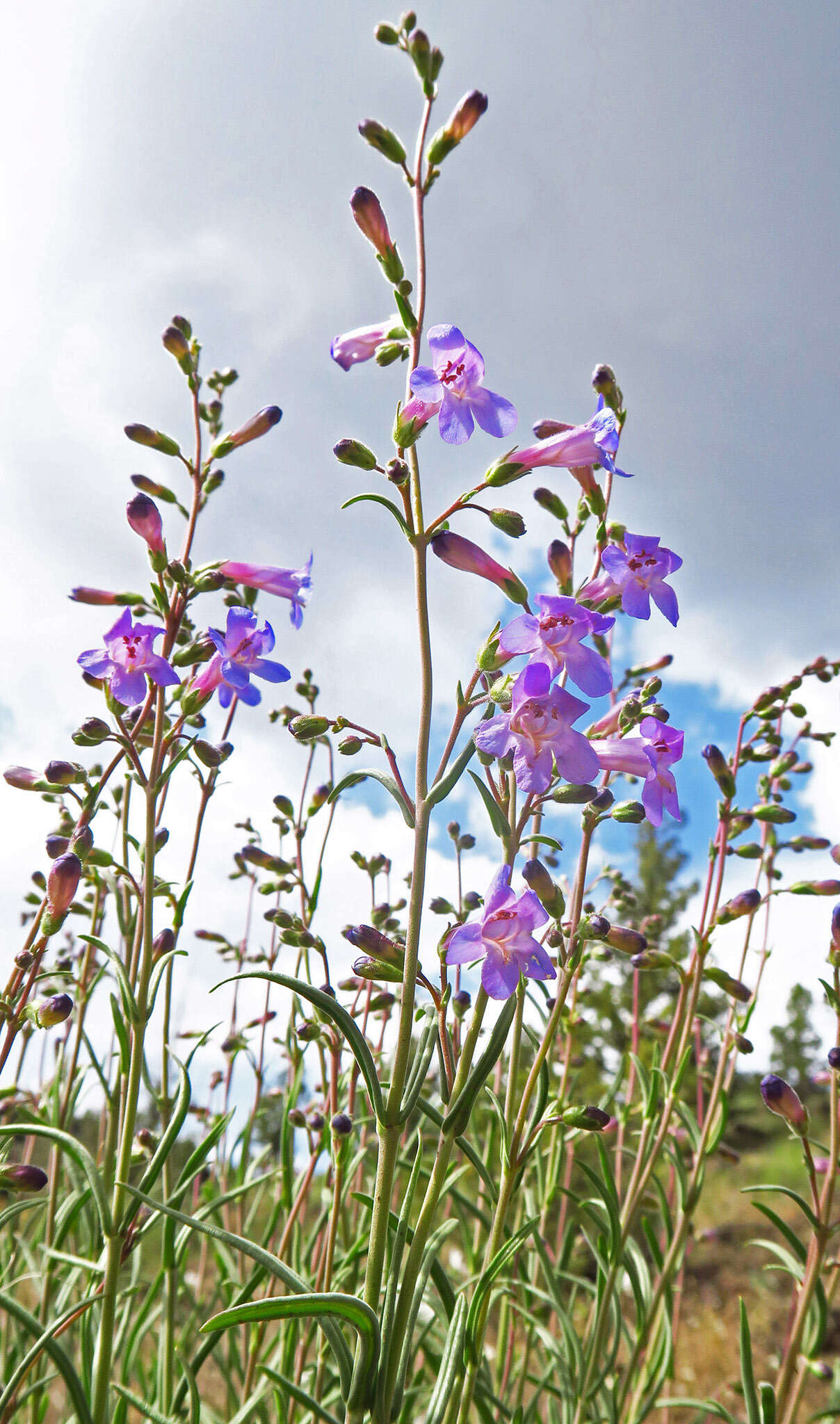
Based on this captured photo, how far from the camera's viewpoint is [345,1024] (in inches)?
57.2

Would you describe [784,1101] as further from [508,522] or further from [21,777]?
[21,777]

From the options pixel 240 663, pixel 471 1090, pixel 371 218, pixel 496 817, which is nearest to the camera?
pixel 471 1090

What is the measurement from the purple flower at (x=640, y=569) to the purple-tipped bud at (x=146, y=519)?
120cm

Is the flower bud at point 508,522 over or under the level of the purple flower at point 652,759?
over

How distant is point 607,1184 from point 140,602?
78.1 inches

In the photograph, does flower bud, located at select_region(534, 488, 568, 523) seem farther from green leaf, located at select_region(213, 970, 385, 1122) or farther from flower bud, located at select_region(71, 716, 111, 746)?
green leaf, located at select_region(213, 970, 385, 1122)

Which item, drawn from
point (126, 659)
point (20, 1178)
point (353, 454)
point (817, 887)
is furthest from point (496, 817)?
point (817, 887)

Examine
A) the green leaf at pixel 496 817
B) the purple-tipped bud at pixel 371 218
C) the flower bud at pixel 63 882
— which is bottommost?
the flower bud at pixel 63 882

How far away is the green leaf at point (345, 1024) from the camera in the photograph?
1416 millimetres

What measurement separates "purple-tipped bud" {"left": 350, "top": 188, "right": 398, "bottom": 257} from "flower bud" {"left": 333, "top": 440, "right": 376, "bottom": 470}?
0.48 m

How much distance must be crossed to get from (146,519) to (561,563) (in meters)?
1.08

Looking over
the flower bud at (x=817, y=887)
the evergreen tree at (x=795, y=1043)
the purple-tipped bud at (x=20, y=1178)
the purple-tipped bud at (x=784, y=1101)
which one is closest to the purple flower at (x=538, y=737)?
the purple-tipped bud at (x=20, y=1178)

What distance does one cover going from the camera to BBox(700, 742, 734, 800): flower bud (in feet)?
9.17

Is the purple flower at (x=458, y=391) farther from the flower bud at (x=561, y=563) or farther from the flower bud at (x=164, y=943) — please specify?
the flower bud at (x=164, y=943)
